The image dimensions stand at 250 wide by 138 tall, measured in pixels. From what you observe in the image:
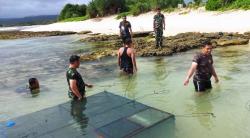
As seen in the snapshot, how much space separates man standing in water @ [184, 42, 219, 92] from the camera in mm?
8172

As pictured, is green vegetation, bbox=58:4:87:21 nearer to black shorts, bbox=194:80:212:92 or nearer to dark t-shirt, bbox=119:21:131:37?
dark t-shirt, bbox=119:21:131:37

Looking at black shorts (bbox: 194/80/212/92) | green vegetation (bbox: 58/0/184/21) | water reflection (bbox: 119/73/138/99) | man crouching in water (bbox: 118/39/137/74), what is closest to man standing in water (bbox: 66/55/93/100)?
water reflection (bbox: 119/73/138/99)

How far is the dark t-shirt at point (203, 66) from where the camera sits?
8.22 meters

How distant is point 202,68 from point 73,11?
65.2 meters

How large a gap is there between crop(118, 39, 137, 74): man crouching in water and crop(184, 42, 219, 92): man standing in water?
2.74m

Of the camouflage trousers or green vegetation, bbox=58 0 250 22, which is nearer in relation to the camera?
the camouflage trousers

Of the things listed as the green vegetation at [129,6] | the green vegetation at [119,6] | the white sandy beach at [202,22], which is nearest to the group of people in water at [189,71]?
the white sandy beach at [202,22]

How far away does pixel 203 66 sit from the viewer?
27.4 feet

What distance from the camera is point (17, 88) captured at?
12258 mm

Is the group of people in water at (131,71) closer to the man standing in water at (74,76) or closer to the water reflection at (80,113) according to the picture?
the man standing in water at (74,76)

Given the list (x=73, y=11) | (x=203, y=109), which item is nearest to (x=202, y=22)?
(x=203, y=109)

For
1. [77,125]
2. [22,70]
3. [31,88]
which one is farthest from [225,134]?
[22,70]

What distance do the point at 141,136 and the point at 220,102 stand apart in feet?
9.90

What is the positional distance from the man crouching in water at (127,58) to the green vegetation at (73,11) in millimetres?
59490
